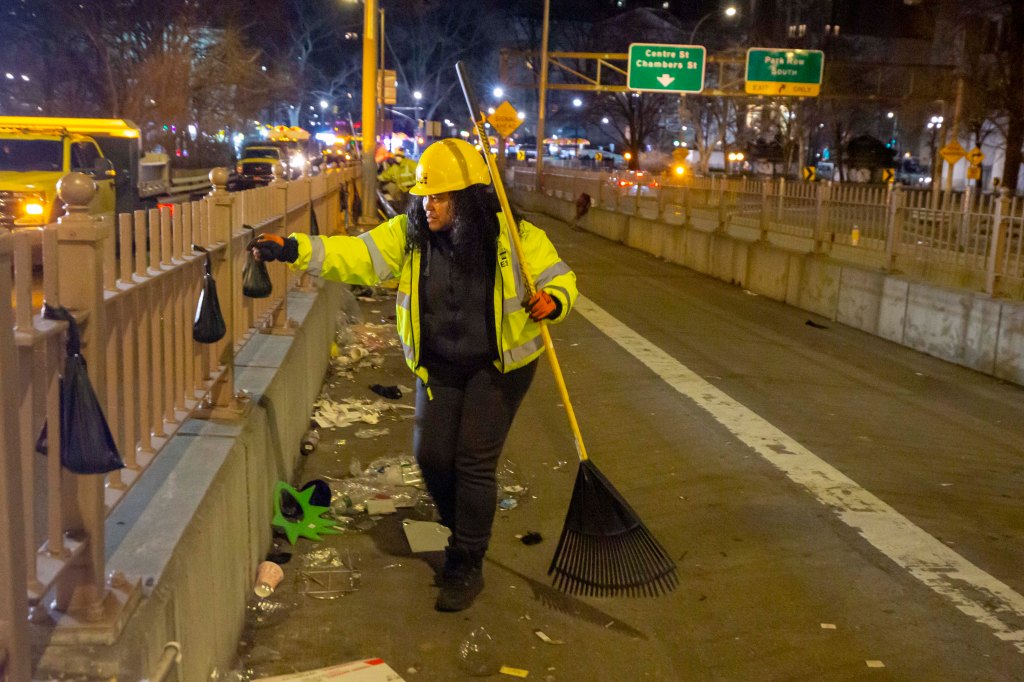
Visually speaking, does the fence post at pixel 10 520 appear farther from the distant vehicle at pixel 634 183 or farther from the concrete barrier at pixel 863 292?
the distant vehicle at pixel 634 183

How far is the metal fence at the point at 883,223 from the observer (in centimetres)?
973

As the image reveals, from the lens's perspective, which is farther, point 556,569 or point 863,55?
point 863,55

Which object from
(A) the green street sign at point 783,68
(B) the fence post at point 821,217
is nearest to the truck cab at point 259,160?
(A) the green street sign at point 783,68

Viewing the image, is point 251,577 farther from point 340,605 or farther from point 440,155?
point 440,155

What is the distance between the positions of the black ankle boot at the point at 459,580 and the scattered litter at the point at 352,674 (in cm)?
63

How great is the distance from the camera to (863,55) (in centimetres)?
6212

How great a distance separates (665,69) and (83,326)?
31.4m

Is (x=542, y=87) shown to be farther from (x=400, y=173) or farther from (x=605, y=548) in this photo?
(x=605, y=548)

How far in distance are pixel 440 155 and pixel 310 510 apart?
2.11m

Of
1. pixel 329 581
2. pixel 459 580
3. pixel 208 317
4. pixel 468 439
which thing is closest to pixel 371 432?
pixel 329 581

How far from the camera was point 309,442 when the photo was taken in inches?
261

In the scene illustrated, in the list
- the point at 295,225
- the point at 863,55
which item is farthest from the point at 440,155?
the point at 863,55

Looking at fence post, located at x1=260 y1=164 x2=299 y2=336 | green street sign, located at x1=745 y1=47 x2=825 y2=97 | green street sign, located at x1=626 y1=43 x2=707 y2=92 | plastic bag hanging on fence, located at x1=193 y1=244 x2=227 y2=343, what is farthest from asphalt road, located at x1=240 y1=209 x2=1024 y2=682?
green street sign, located at x1=626 y1=43 x2=707 y2=92

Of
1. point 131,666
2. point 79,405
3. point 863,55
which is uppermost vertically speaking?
point 863,55
